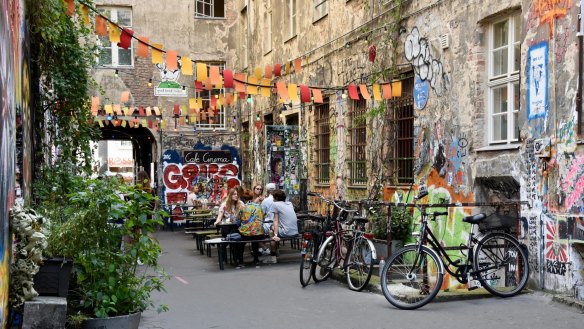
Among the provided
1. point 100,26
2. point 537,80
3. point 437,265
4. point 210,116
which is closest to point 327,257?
point 437,265

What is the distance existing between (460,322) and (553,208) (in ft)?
7.74

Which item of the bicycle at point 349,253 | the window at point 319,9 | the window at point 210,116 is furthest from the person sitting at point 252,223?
the window at point 210,116

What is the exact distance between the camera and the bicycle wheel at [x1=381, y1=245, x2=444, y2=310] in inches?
313

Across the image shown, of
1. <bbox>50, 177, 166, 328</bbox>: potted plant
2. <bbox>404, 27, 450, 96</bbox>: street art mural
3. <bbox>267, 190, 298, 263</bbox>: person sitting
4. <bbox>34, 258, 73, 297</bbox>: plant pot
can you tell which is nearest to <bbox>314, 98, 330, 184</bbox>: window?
<bbox>267, 190, 298, 263</bbox>: person sitting

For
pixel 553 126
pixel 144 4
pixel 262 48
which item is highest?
pixel 144 4

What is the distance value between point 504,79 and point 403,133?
344 cm

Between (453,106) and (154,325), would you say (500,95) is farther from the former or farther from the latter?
(154,325)

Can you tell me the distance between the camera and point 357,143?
15266mm

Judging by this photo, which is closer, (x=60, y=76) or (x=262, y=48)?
(x=60, y=76)

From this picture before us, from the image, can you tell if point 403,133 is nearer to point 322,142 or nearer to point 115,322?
point 322,142

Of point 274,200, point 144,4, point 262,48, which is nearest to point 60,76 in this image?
point 274,200

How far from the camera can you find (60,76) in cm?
1070

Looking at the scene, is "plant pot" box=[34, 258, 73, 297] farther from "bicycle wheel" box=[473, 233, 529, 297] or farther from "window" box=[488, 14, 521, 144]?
"window" box=[488, 14, 521, 144]

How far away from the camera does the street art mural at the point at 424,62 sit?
1160 cm
